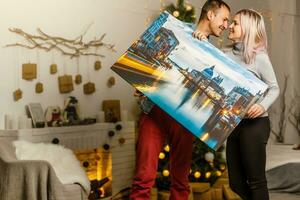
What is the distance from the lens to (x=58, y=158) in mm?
3115

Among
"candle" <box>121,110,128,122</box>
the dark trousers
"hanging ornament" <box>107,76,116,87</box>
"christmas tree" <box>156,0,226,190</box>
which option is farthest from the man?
"hanging ornament" <box>107,76,116,87</box>

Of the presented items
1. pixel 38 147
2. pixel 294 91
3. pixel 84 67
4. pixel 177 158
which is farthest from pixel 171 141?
pixel 294 91

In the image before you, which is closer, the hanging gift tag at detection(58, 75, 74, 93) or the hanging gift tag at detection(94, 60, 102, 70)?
the hanging gift tag at detection(58, 75, 74, 93)

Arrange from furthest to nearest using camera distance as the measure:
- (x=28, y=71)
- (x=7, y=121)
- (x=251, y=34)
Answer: (x=28, y=71) < (x=7, y=121) < (x=251, y=34)

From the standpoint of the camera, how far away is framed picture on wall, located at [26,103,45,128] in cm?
364

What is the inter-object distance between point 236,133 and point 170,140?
38cm

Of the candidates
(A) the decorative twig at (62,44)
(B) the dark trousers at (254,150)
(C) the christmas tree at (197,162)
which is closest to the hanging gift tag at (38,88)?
(A) the decorative twig at (62,44)

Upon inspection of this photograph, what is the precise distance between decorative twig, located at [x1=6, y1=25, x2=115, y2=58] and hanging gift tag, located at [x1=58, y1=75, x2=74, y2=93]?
0.21 meters

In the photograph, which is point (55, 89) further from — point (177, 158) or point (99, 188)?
point (177, 158)

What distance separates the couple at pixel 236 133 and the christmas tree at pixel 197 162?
4.64ft

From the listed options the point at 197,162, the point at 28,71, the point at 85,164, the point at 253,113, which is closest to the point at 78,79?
the point at 28,71

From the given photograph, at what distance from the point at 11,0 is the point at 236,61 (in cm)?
207

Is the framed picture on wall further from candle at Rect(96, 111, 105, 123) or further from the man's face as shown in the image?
the man's face

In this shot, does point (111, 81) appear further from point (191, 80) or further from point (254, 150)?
point (254, 150)
